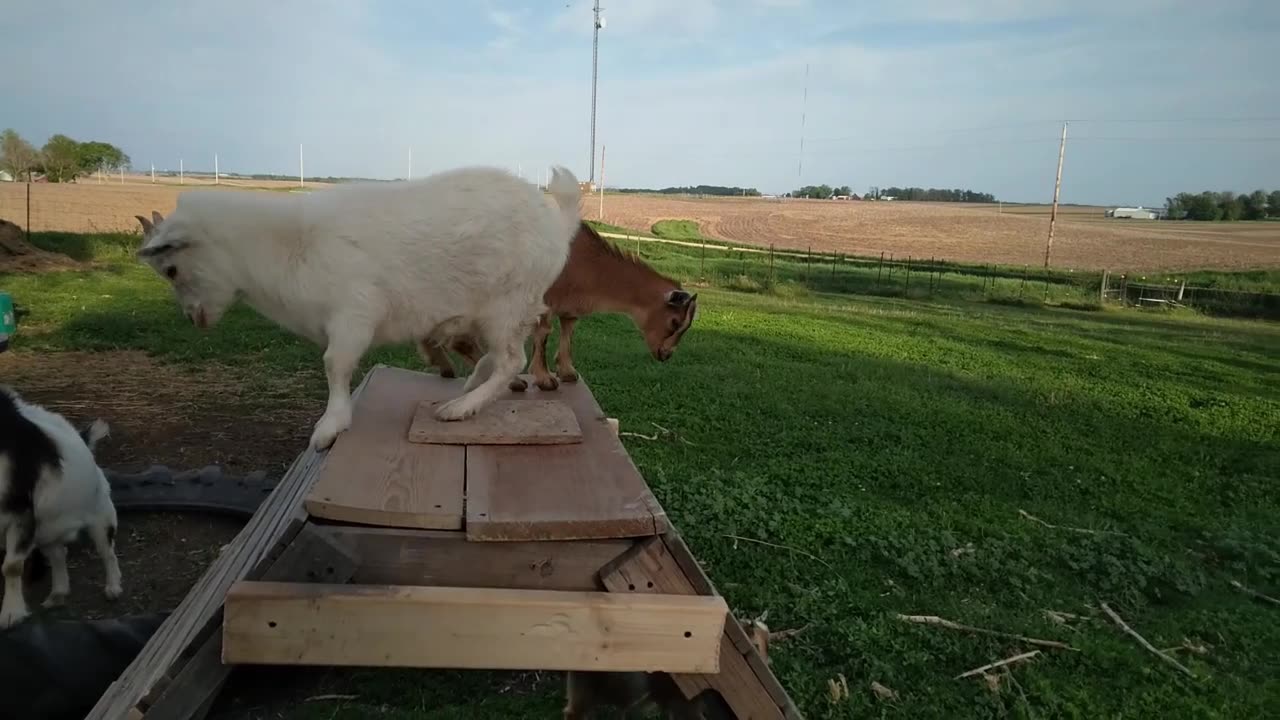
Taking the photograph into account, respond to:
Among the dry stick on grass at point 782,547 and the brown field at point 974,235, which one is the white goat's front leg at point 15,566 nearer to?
the dry stick on grass at point 782,547

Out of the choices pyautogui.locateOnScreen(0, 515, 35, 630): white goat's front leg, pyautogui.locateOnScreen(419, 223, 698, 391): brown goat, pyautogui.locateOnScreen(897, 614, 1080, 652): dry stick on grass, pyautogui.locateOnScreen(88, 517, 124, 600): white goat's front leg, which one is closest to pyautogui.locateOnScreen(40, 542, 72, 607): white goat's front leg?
pyautogui.locateOnScreen(88, 517, 124, 600): white goat's front leg

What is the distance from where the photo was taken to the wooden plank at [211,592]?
2.35 metres

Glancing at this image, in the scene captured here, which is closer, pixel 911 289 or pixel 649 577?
pixel 649 577

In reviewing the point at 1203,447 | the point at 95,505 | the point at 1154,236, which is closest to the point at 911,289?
the point at 1203,447

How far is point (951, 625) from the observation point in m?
4.46

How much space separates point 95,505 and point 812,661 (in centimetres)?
391

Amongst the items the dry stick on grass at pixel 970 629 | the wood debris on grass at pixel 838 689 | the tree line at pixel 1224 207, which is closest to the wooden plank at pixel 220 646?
the wood debris on grass at pixel 838 689

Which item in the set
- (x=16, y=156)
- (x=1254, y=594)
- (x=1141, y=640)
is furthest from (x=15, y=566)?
(x=16, y=156)

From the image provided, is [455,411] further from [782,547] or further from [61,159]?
[61,159]

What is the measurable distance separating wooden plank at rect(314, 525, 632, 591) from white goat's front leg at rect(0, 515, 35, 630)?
299 centimetres

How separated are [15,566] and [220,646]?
115 inches

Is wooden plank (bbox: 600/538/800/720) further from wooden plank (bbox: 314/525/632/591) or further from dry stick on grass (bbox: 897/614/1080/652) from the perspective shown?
dry stick on grass (bbox: 897/614/1080/652)

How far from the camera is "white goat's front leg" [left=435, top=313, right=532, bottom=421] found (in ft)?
10.1

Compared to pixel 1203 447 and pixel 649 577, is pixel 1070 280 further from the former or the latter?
pixel 649 577
